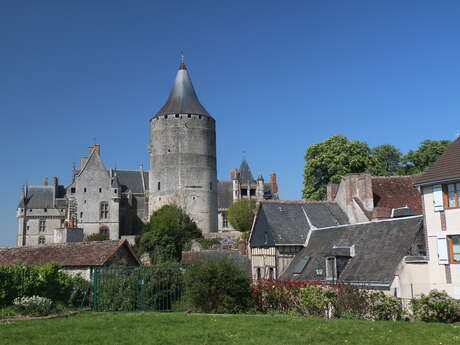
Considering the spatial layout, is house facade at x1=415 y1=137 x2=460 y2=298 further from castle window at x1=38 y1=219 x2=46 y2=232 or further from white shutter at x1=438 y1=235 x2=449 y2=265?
castle window at x1=38 y1=219 x2=46 y2=232

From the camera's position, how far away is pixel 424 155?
39594mm

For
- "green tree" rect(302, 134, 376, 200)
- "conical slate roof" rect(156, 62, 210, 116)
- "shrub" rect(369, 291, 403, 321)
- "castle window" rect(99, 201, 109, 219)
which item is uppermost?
"conical slate roof" rect(156, 62, 210, 116)

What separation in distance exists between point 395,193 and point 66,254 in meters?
16.5

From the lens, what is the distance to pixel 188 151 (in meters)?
51.5

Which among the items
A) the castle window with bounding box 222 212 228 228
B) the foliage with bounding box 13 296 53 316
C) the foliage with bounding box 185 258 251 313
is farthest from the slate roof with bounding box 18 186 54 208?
the foliage with bounding box 185 258 251 313

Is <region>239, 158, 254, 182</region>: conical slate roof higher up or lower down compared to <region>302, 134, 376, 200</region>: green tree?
higher up

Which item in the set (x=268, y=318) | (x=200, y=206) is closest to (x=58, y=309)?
(x=268, y=318)

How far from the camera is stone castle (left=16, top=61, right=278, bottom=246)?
51312 millimetres

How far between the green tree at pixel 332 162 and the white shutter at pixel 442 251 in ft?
72.3

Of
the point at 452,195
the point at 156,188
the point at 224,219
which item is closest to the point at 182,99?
the point at 156,188

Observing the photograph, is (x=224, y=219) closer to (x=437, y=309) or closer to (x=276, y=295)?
(x=276, y=295)

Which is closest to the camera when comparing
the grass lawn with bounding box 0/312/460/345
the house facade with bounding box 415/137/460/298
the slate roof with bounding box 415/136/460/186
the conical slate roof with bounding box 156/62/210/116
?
the grass lawn with bounding box 0/312/460/345

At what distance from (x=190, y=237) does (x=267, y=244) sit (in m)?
21.8

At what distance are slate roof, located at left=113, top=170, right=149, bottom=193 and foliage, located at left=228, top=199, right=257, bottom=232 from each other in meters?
12.1
